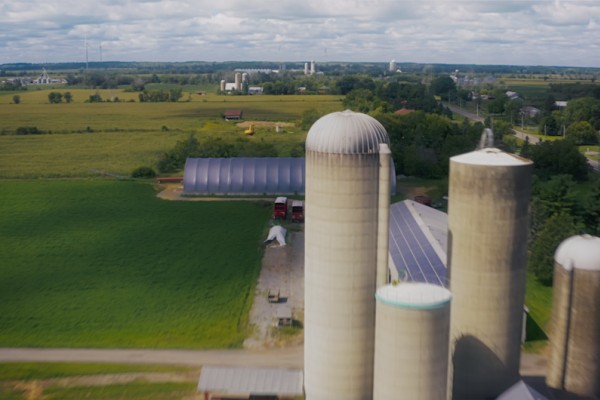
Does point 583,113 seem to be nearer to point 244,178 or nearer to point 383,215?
point 244,178

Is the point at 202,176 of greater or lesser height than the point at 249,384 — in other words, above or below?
above

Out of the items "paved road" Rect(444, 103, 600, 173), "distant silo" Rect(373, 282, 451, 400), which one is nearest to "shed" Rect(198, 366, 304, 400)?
"distant silo" Rect(373, 282, 451, 400)

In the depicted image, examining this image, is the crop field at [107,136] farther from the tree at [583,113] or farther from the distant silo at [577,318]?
the distant silo at [577,318]

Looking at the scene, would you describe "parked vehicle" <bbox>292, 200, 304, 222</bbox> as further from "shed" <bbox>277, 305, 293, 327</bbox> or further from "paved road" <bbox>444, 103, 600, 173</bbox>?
"paved road" <bbox>444, 103, 600, 173</bbox>

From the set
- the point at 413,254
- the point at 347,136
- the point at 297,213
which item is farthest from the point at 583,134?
the point at 347,136

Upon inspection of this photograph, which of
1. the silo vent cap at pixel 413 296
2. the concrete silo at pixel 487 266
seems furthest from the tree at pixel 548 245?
the silo vent cap at pixel 413 296

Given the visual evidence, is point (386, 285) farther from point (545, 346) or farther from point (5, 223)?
point (5, 223)
